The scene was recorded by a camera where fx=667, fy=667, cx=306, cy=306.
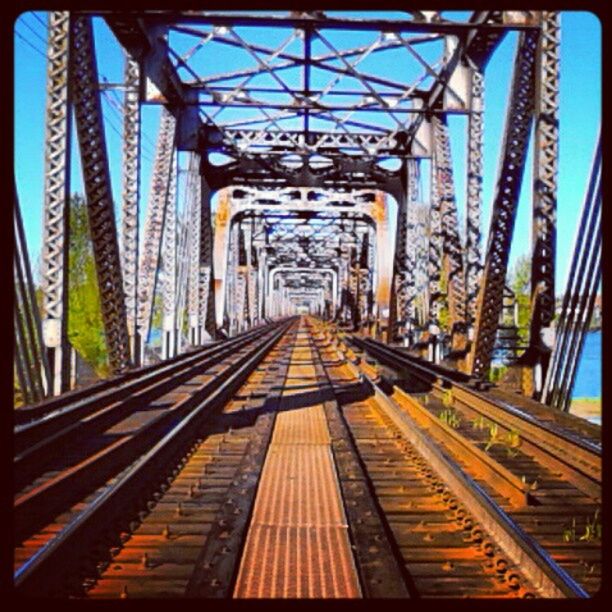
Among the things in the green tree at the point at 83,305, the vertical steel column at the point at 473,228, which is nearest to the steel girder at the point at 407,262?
the vertical steel column at the point at 473,228

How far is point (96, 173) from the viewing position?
859cm

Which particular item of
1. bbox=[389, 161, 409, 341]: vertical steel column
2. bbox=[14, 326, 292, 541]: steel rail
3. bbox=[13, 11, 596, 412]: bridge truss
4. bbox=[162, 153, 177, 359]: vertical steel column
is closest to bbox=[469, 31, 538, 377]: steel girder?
bbox=[13, 11, 596, 412]: bridge truss

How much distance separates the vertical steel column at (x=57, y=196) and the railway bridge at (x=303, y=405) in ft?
0.08

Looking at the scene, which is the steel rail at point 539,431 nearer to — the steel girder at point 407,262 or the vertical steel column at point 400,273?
the steel girder at point 407,262

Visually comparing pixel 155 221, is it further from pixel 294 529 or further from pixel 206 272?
pixel 294 529

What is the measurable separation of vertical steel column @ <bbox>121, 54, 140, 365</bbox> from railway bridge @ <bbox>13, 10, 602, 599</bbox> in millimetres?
37

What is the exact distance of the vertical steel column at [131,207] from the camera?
10930 millimetres

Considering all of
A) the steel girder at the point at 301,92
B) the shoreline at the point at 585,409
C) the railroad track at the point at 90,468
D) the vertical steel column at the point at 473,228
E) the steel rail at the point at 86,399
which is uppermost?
the steel girder at the point at 301,92

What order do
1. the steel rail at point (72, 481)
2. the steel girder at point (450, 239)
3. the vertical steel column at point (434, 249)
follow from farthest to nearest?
the vertical steel column at point (434, 249), the steel girder at point (450, 239), the steel rail at point (72, 481)

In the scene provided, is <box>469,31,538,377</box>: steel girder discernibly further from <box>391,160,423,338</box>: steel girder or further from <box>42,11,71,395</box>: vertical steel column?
<box>391,160,423,338</box>: steel girder

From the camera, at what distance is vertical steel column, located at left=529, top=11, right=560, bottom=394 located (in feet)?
25.3

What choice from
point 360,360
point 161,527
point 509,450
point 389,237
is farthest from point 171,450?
point 389,237

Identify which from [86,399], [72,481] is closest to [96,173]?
Answer: [86,399]

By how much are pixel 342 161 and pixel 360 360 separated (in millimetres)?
8838
